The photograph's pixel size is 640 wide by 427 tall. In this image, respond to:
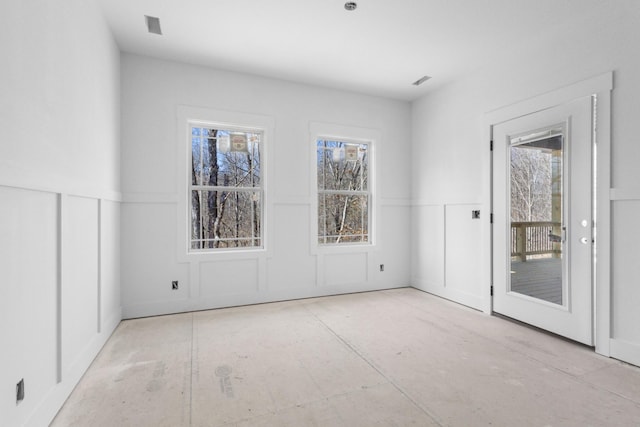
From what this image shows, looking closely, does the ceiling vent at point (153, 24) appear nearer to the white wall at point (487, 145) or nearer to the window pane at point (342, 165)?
the window pane at point (342, 165)

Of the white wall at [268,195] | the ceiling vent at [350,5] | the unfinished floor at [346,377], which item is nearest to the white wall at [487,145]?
the white wall at [268,195]

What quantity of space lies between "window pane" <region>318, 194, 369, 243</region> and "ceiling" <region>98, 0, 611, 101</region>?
1.66 m

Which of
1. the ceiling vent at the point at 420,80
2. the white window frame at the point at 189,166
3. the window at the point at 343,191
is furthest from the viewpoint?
the window at the point at 343,191

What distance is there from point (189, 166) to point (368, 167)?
2.49m

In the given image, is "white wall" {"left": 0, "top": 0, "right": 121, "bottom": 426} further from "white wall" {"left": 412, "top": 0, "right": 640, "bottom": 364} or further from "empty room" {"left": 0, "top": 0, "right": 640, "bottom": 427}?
"white wall" {"left": 412, "top": 0, "right": 640, "bottom": 364}

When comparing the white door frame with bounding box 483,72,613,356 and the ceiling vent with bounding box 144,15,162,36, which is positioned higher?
the ceiling vent with bounding box 144,15,162,36

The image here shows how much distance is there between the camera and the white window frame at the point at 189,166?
3.64 m

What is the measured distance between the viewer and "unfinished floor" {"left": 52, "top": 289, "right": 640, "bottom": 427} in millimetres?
1795

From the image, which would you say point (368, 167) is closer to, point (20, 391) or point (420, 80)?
point (420, 80)

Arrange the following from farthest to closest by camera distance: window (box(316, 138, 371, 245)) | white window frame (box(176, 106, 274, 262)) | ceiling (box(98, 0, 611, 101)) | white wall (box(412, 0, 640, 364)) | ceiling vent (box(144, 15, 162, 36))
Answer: window (box(316, 138, 371, 245))
white window frame (box(176, 106, 274, 262))
ceiling vent (box(144, 15, 162, 36))
ceiling (box(98, 0, 611, 101))
white wall (box(412, 0, 640, 364))

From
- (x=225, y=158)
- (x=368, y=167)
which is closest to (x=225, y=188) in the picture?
(x=225, y=158)

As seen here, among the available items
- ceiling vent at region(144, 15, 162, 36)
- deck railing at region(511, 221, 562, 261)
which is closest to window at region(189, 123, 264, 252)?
ceiling vent at region(144, 15, 162, 36)

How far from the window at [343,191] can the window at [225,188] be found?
898 millimetres

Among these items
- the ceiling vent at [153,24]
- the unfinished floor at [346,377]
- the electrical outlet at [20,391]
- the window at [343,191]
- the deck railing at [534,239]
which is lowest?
the unfinished floor at [346,377]
